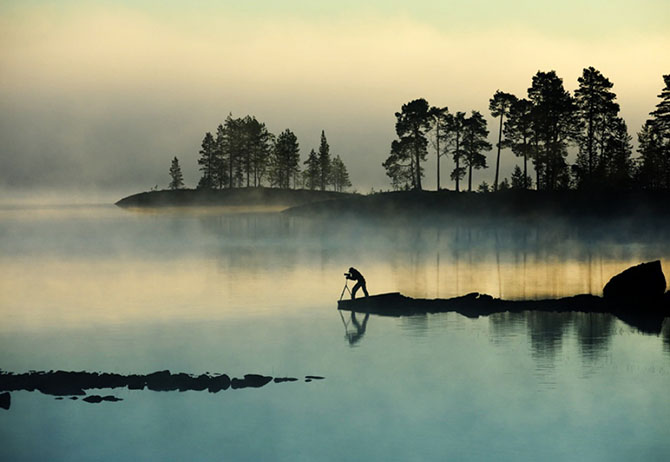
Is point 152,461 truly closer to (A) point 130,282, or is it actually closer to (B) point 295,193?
(A) point 130,282

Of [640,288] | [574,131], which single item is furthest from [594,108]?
[640,288]

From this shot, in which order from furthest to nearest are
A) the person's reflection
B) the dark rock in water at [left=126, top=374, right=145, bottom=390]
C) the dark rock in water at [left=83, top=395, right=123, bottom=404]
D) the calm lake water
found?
the person's reflection → the dark rock in water at [left=126, top=374, right=145, bottom=390] → the dark rock in water at [left=83, top=395, right=123, bottom=404] → the calm lake water

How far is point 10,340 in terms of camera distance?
34688 mm

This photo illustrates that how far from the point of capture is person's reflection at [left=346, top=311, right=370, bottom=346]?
33.2 meters

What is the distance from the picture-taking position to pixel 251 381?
2608 centimetres

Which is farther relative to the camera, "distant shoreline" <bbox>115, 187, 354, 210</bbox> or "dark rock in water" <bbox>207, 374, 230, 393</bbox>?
"distant shoreline" <bbox>115, 187, 354, 210</bbox>

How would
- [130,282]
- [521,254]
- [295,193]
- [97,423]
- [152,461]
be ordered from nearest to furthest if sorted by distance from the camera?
[152,461]
[97,423]
[130,282]
[521,254]
[295,193]

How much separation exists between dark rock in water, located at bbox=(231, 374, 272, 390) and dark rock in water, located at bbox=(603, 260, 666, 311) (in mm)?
20180

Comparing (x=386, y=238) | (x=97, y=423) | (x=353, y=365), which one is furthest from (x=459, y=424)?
(x=386, y=238)

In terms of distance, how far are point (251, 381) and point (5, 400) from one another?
277 inches

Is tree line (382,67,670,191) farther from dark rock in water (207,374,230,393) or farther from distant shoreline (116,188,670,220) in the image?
dark rock in water (207,374,230,393)

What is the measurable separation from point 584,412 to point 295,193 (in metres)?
152

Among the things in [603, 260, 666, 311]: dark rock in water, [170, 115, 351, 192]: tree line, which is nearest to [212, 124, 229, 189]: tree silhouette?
[170, 115, 351, 192]: tree line

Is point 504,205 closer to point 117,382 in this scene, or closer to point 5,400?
point 117,382
